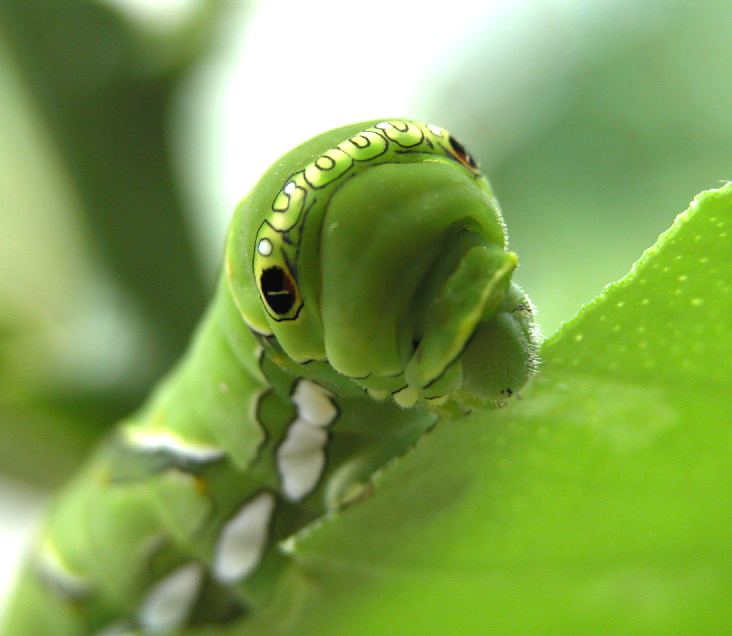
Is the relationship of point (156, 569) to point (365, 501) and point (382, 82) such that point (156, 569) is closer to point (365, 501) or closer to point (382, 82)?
point (365, 501)

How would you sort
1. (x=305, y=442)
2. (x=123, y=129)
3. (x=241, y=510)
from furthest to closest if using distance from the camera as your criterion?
(x=123, y=129), (x=241, y=510), (x=305, y=442)

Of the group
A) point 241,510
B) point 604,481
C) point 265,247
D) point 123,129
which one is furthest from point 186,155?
point 604,481

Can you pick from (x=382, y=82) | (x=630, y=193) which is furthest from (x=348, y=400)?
(x=382, y=82)

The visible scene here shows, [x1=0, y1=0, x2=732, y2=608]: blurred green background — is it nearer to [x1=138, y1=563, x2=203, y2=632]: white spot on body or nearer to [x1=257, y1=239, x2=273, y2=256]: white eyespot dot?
[x1=138, y1=563, x2=203, y2=632]: white spot on body

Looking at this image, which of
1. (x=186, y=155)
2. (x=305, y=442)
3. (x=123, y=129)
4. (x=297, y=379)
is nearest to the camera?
(x=297, y=379)

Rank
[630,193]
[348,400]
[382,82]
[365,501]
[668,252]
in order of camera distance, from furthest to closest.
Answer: [382,82] < [630,193] < [348,400] < [365,501] < [668,252]

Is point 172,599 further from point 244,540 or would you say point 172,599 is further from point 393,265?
point 393,265

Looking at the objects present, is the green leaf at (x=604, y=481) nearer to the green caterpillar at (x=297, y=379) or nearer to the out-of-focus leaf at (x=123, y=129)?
the green caterpillar at (x=297, y=379)
